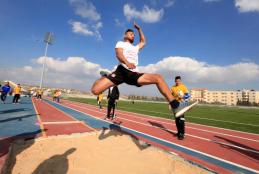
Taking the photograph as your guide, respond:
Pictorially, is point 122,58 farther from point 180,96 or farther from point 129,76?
point 180,96

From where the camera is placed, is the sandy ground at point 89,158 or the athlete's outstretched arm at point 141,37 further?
the athlete's outstretched arm at point 141,37

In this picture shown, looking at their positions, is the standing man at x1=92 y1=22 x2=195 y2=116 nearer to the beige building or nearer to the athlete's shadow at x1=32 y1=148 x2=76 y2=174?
the athlete's shadow at x1=32 y1=148 x2=76 y2=174

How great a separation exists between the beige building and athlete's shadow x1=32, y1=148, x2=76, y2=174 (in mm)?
137221

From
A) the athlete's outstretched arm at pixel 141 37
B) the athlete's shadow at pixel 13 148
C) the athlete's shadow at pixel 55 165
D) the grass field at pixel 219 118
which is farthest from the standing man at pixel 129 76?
the grass field at pixel 219 118

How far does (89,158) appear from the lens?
3.99m

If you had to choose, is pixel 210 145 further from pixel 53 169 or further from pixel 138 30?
pixel 53 169

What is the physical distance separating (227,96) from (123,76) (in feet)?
496

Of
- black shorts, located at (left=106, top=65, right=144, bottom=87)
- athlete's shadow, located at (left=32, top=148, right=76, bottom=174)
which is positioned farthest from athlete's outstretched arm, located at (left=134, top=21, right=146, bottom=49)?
athlete's shadow, located at (left=32, top=148, right=76, bottom=174)

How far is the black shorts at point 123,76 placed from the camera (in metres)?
3.64

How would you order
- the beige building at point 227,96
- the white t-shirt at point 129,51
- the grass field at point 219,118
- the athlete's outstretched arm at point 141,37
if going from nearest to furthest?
the white t-shirt at point 129,51, the athlete's outstretched arm at point 141,37, the grass field at point 219,118, the beige building at point 227,96

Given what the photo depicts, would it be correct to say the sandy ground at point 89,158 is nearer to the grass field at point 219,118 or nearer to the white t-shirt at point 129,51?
the white t-shirt at point 129,51

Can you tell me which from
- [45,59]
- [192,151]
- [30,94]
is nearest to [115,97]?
[192,151]

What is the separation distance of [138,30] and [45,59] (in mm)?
37276

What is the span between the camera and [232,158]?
4.77 meters
